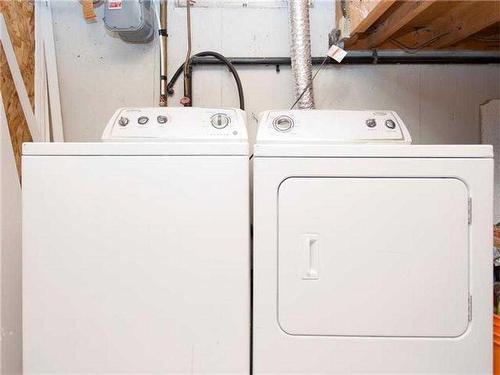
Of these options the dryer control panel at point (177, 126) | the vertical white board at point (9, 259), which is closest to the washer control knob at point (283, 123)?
the dryer control panel at point (177, 126)

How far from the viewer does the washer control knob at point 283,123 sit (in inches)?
50.5

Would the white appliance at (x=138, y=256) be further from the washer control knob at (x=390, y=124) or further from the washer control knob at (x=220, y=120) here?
the washer control knob at (x=390, y=124)

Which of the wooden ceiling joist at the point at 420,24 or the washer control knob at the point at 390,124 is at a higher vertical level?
the wooden ceiling joist at the point at 420,24

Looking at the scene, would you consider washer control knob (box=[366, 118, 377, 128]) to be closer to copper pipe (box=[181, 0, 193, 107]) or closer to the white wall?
the white wall

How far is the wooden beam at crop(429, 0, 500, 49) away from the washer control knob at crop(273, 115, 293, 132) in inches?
30.1

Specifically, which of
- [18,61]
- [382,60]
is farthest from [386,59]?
[18,61]

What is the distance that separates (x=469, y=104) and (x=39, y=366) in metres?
2.20

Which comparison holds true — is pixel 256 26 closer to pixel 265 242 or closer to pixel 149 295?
pixel 265 242

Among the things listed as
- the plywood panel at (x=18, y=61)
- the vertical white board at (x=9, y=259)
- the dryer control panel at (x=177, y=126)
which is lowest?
the vertical white board at (x=9, y=259)

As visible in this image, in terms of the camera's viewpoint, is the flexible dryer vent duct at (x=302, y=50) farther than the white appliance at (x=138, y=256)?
Yes

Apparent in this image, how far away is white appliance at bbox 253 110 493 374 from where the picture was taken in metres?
0.99

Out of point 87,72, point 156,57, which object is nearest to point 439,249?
point 156,57

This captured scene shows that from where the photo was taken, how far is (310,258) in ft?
3.28

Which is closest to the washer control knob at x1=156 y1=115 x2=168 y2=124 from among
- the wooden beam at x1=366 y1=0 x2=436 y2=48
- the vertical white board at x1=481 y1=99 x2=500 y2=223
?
the wooden beam at x1=366 y1=0 x2=436 y2=48
